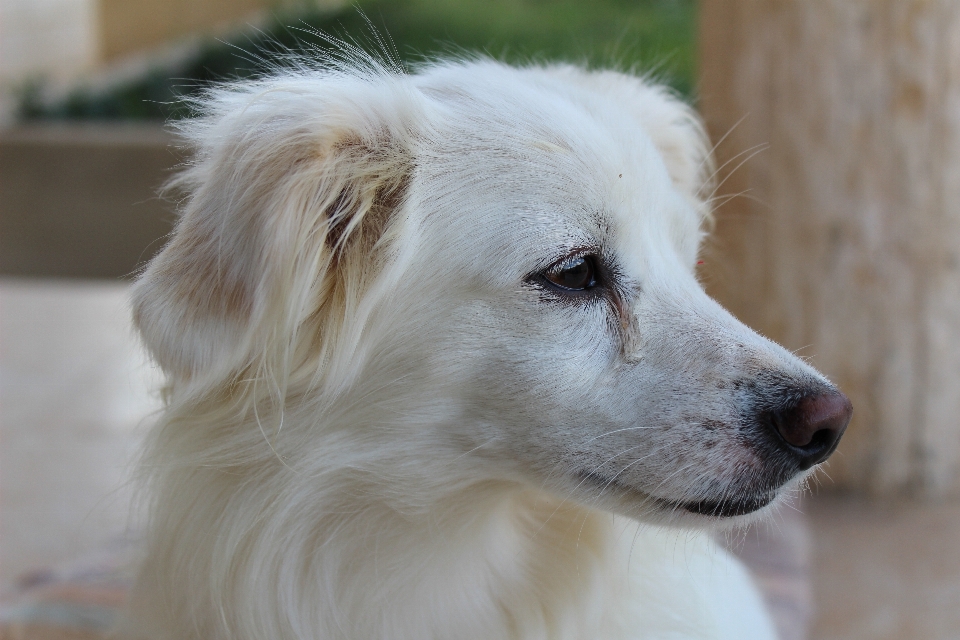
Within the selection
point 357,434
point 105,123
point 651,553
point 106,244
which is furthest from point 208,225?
point 105,123

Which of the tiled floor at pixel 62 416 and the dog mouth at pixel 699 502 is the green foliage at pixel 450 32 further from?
the dog mouth at pixel 699 502

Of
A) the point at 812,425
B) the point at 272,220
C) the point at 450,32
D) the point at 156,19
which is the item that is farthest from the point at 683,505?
the point at 156,19

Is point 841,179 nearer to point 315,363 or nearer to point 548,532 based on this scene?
point 548,532

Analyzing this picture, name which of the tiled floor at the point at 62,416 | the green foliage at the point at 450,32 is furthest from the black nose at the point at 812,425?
the green foliage at the point at 450,32

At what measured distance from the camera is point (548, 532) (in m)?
1.69

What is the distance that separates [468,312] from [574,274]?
175mm

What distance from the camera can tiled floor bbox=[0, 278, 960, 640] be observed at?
3068 millimetres

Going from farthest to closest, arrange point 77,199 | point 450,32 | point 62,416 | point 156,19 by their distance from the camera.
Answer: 1. point 156,19
2. point 450,32
3. point 77,199
4. point 62,416

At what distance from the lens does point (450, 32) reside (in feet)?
29.7

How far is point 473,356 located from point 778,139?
2.32 meters

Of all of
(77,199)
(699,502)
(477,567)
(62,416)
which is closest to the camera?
(699,502)

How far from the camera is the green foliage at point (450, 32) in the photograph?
7.20 meters

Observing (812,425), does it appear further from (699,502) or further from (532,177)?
(532,177)

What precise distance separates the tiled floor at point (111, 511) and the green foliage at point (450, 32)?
2449 mm
